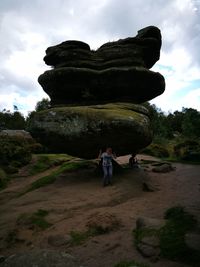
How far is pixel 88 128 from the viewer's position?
17734 mm

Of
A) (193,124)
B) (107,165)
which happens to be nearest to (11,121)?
(193,124)

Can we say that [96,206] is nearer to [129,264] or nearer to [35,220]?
[35,220]

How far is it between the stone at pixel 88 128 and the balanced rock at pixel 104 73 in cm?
285

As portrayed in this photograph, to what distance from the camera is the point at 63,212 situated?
14531 millimetres

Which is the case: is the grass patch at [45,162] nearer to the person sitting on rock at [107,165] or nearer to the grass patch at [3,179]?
the grass patch at [3,179]

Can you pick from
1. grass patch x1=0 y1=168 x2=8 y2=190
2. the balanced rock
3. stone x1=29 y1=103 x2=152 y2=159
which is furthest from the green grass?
grass patch x1=0 y1=168 x2=8 y2=190

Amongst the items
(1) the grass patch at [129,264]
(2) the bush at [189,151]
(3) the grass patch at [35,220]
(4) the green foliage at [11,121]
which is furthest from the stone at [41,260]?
(4) the green foliage at [11,121]

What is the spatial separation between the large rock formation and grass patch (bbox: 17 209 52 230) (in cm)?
498

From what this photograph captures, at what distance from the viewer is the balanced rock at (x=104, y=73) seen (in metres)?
21.1

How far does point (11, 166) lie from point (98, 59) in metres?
11.7

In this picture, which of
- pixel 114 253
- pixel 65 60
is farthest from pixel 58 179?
pixel 114 253

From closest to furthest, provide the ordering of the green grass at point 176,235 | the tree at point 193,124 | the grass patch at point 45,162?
the green grass at point 176,235
the grass patch at point 45,162
the tree at point 193,124

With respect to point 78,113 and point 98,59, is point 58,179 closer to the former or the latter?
point 78,113

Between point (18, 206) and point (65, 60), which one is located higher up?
point (65, 60)
